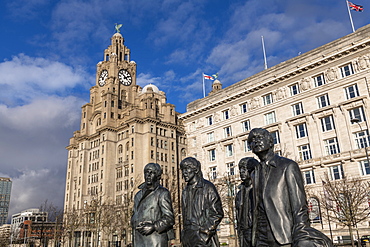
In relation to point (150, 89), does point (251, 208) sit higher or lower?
lower

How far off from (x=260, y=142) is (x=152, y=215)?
117 inches

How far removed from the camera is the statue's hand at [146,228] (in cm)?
640

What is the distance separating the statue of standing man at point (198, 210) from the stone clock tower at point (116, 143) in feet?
195

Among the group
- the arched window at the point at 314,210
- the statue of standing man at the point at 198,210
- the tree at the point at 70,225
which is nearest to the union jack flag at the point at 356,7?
the arched window at the point at 314,210

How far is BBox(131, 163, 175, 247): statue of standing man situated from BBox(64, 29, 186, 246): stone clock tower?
197ft

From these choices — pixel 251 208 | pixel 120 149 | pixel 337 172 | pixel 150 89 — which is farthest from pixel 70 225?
pixel 251 208

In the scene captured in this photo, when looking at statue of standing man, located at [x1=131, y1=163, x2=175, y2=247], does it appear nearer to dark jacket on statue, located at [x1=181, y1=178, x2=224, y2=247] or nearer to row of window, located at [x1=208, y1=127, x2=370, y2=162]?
dark jacket on statue, located at [x1=181, y1=178, x2=224, y2=247]

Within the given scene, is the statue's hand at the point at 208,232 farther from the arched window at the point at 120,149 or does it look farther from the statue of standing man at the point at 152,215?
the arched window at the point at 120,149

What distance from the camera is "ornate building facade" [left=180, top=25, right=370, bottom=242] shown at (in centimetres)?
3544

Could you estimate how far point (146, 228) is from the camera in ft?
21.0

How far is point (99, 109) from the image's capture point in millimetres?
85688

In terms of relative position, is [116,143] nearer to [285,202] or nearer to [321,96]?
[321,96]

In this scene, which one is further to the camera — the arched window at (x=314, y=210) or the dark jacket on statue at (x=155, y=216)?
the arched window at (x=314, y=210)

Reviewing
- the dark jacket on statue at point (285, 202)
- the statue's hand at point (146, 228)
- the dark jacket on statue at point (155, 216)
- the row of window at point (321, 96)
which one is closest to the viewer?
the dark jacket on statue at point (285, 202)
